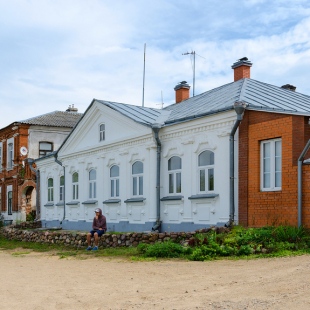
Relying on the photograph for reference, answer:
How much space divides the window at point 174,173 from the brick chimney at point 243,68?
16.8 feet

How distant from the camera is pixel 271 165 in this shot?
13609 millimetres

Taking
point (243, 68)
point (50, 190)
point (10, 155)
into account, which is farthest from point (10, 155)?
point (243, 68)

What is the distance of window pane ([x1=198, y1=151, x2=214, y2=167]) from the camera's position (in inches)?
619

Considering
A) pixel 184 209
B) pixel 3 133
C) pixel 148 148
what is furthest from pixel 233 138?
pixel 3 133

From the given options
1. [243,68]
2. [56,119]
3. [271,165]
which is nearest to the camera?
[271,165]

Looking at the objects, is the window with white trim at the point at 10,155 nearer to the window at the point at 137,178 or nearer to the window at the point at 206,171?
the window at the point at 137,178

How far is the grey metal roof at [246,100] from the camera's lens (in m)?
14.8

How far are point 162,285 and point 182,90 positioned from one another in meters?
16.6

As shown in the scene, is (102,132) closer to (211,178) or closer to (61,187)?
(61,187)

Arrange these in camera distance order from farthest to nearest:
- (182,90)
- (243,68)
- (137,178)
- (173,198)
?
(182,90) → (243,68) → (137,178) → (173,198)

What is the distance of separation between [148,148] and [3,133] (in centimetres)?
1896

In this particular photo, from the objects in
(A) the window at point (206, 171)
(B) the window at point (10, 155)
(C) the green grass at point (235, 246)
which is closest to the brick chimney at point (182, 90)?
(A) the window at point (206, 171)

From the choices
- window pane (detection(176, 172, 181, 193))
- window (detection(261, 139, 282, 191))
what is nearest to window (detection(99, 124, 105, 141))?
window pane (detection(176, 172, 181, 193))

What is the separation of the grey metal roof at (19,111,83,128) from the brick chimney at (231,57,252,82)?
49.3 ft
